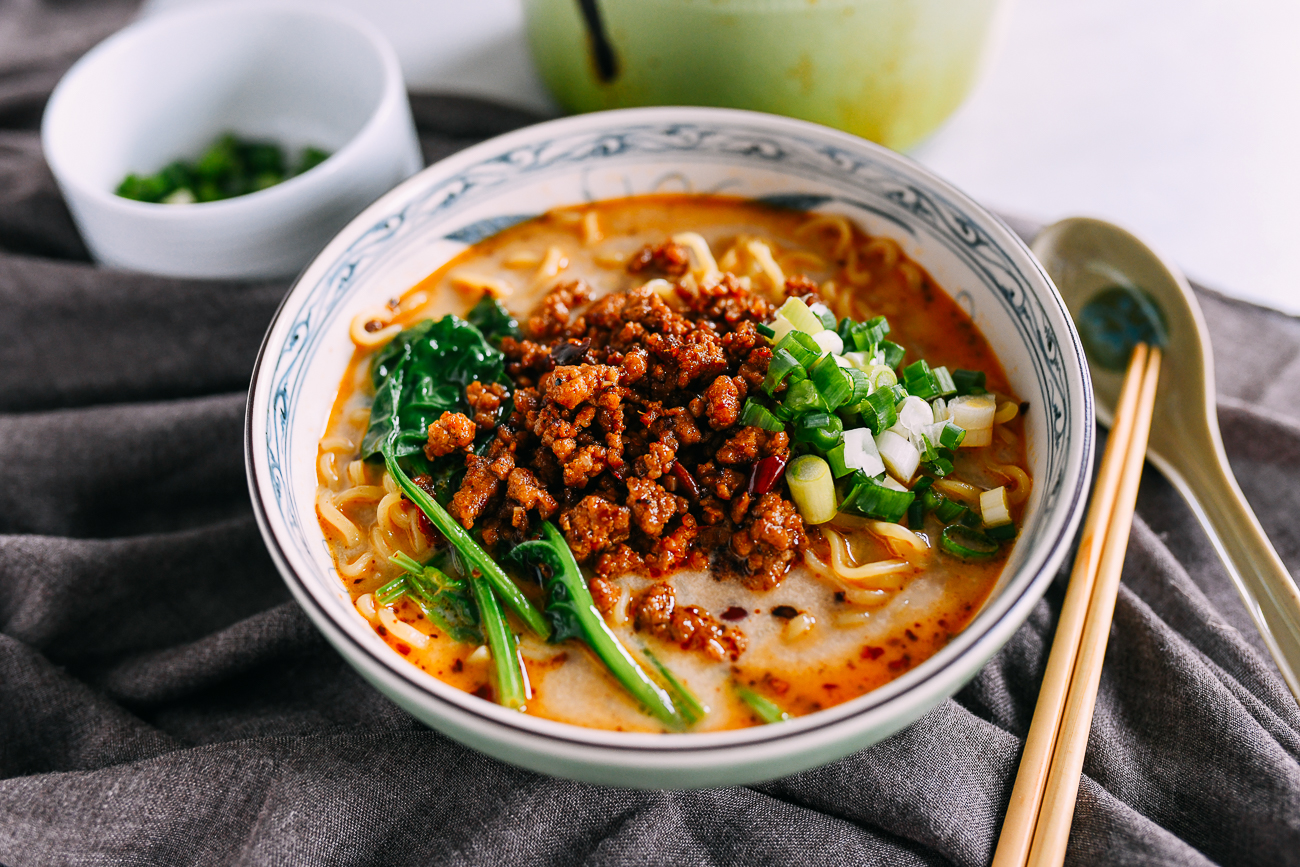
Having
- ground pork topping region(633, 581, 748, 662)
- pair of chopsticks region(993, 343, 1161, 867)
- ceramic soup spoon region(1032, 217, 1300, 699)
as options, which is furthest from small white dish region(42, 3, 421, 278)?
pair of chopsticks region(993, 343, 1161, 867)

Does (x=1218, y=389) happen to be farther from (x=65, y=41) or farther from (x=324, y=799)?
(x=65, y=41)

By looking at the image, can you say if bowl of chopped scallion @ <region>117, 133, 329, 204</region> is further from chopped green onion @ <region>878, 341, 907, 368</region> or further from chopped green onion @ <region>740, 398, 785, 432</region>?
chopped green onion @ <region>878, 341, 907, 368</region>

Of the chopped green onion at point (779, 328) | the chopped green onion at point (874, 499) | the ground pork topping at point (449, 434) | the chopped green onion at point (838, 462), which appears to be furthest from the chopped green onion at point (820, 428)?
the ground pork topping at point (449, 434)

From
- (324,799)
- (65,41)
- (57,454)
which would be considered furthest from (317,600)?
(65,41)

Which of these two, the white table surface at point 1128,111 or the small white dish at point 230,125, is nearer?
the small white dish at point 230,125

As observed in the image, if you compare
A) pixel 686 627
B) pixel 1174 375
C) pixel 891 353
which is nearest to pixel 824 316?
pixel 891 353

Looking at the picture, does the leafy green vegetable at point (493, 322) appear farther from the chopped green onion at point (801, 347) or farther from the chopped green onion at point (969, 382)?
the chopped green onion at point (969, 382)

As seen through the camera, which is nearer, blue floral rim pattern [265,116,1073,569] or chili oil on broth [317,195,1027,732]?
chili oil on broth [317,195,1027,732]
